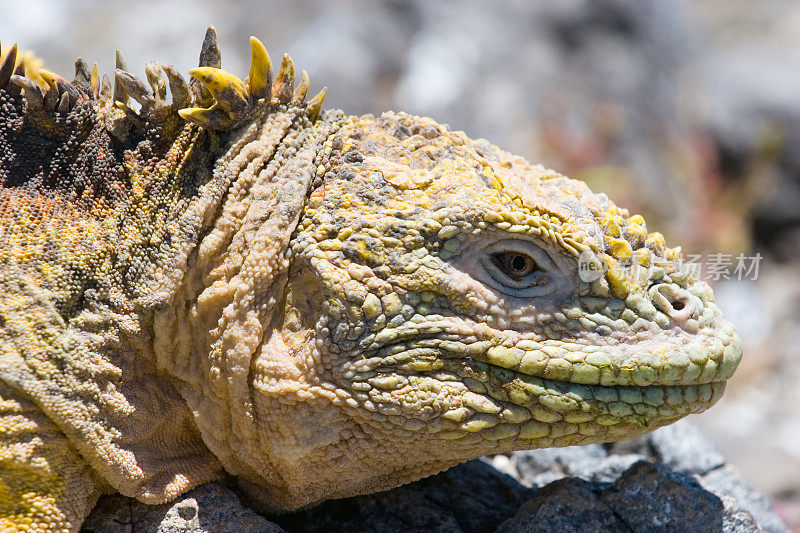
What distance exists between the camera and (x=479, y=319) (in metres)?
3.69

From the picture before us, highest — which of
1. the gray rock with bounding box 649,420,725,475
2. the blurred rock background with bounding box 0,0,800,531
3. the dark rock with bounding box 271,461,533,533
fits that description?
the blurred rock background with bounding box 0,0,800,531

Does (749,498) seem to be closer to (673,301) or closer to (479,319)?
(673,301)

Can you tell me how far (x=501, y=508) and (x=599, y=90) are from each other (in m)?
A: 11.2

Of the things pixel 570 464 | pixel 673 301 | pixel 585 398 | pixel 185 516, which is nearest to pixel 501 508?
pixel 570 464

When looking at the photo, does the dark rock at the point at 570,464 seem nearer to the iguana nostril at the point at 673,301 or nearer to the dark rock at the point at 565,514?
the dark rock at the point at 565,514

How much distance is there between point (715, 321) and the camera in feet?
12.8

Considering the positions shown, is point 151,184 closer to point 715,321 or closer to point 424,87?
point 715,321

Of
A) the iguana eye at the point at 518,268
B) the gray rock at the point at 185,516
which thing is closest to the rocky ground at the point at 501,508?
the gray rock at the point at 185,516

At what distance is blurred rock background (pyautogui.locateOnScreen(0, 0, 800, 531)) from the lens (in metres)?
12.1

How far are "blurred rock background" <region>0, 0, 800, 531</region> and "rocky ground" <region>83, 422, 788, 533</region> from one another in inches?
202

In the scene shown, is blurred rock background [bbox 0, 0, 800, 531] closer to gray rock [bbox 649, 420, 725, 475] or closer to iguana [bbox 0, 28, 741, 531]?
gray rock [bbox 649, 420, 725, 475]

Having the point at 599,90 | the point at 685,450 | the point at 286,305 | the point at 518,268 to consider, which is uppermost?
the point at 599,90

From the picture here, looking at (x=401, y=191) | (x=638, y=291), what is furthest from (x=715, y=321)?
(x=401, y=191)

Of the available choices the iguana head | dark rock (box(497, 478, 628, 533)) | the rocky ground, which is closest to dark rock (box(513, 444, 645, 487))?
the rocky ground
